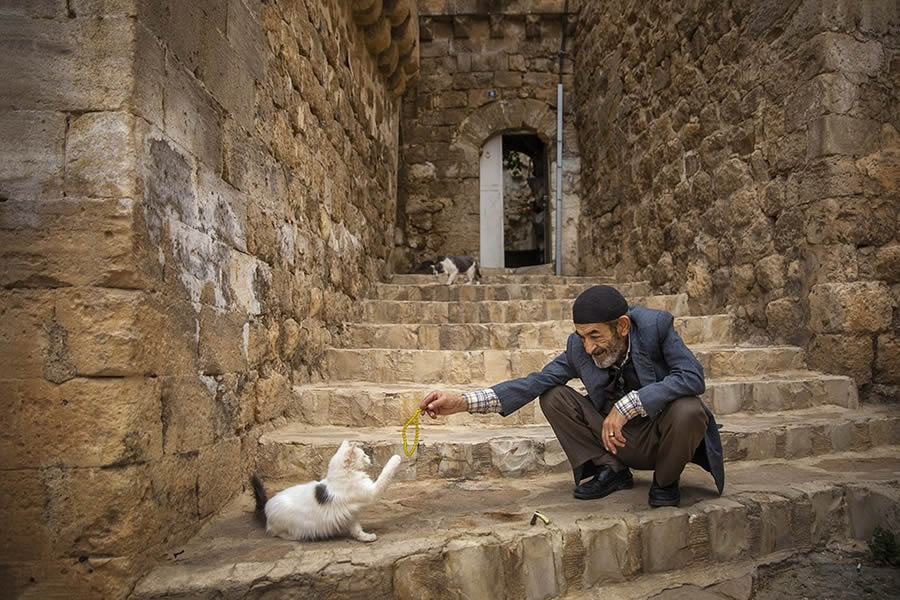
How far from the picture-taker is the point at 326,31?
4719 mm

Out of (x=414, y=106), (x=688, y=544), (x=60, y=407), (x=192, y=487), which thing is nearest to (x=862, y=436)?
(x=688, y=544)

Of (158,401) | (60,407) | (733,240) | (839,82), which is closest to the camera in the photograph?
(60,407)

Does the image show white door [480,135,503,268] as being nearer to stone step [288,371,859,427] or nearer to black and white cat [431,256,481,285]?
black and white cat [431,256,481,285]

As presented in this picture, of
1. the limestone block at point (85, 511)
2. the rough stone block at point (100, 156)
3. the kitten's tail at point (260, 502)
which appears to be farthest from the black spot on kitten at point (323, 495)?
the rough stone block at point (100, 156)

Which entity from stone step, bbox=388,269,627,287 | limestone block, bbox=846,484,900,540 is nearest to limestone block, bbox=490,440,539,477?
limestone block, bbox=846,484,900,540

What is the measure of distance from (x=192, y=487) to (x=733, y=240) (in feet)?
14.7

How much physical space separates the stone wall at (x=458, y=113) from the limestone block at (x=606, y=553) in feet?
24.5

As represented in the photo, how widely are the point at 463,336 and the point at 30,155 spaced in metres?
3.33

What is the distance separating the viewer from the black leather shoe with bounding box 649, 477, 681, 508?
107 inches

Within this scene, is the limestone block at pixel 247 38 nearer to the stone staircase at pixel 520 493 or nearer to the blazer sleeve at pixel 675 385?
the stone staircase at pixel 520 493

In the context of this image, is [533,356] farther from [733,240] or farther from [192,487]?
[192,487]

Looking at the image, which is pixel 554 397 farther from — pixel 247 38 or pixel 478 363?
pixel 247 38

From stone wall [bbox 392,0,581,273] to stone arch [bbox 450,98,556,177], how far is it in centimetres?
2

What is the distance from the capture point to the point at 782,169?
4652mm
